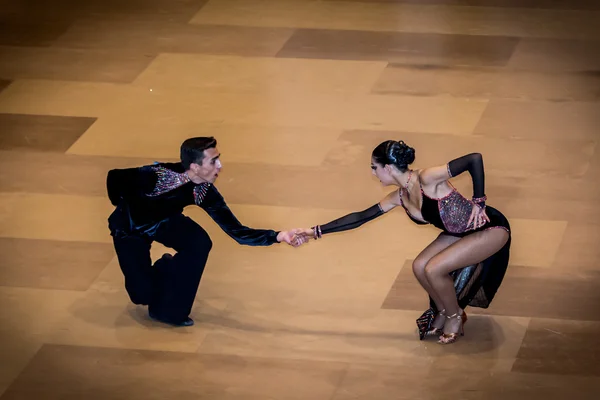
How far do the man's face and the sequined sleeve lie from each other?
172 millimetres

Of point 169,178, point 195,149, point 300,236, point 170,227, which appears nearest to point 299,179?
point 300,236

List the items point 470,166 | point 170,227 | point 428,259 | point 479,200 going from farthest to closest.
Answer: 1. point 170,227
2. point 428,259
3. point 479,200
4. point 470,166

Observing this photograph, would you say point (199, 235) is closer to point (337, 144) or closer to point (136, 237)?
point (136, 237)

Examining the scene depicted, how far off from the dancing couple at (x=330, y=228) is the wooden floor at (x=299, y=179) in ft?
0.68

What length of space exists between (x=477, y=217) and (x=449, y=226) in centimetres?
14

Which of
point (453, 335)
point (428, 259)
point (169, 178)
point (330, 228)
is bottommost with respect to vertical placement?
point (453, 335)

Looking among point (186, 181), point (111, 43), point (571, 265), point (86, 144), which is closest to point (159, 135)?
point (86, 144)

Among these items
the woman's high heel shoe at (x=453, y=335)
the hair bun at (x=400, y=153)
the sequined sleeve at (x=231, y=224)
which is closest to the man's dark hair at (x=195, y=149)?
the sequined sleeve at (x=231, y=224)

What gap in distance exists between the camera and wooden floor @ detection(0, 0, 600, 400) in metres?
5.89

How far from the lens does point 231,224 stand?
19.9 ft

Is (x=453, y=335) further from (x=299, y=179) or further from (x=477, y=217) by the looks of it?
(x=299, y=179)

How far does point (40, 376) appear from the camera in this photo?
19.3 feet

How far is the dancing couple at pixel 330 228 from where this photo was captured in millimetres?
5699

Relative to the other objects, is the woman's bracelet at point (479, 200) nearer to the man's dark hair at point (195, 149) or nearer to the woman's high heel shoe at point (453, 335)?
the woman's high heel shoe at point (453, 335)
